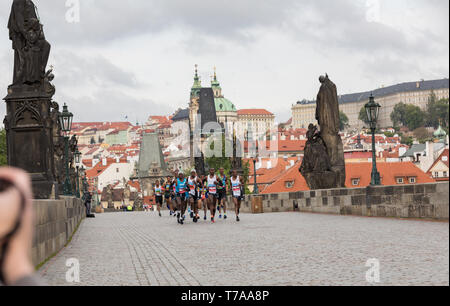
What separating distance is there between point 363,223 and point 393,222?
3.73 ft

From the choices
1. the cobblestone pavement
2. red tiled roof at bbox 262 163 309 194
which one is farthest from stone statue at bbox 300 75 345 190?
red tiled roof at bbox 262 163 309 194

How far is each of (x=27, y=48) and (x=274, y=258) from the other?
7.59m

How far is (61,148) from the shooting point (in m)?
29.5

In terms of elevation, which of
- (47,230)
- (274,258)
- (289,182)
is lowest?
(274,258)

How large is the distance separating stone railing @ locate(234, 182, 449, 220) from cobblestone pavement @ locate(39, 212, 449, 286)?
0.47 meters

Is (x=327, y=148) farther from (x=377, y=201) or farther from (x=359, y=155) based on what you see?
(x=359, y=155)

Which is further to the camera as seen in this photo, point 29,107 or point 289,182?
point 289,182

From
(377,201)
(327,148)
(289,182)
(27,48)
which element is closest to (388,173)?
Answer: (289,182)

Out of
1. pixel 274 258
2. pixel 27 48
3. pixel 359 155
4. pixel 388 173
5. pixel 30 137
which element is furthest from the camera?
pixel 359 155

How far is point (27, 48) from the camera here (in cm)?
1448

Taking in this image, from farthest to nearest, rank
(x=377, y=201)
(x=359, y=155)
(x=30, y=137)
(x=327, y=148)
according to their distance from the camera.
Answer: (x=359, y=155)
(x=327, y=148)
(x=377, y=201)
(x=30, y=137)

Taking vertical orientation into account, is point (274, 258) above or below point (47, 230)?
below

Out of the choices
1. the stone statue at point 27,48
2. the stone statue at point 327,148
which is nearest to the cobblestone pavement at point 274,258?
the stone statue at point 27,48

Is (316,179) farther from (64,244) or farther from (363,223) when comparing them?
(64,244)
